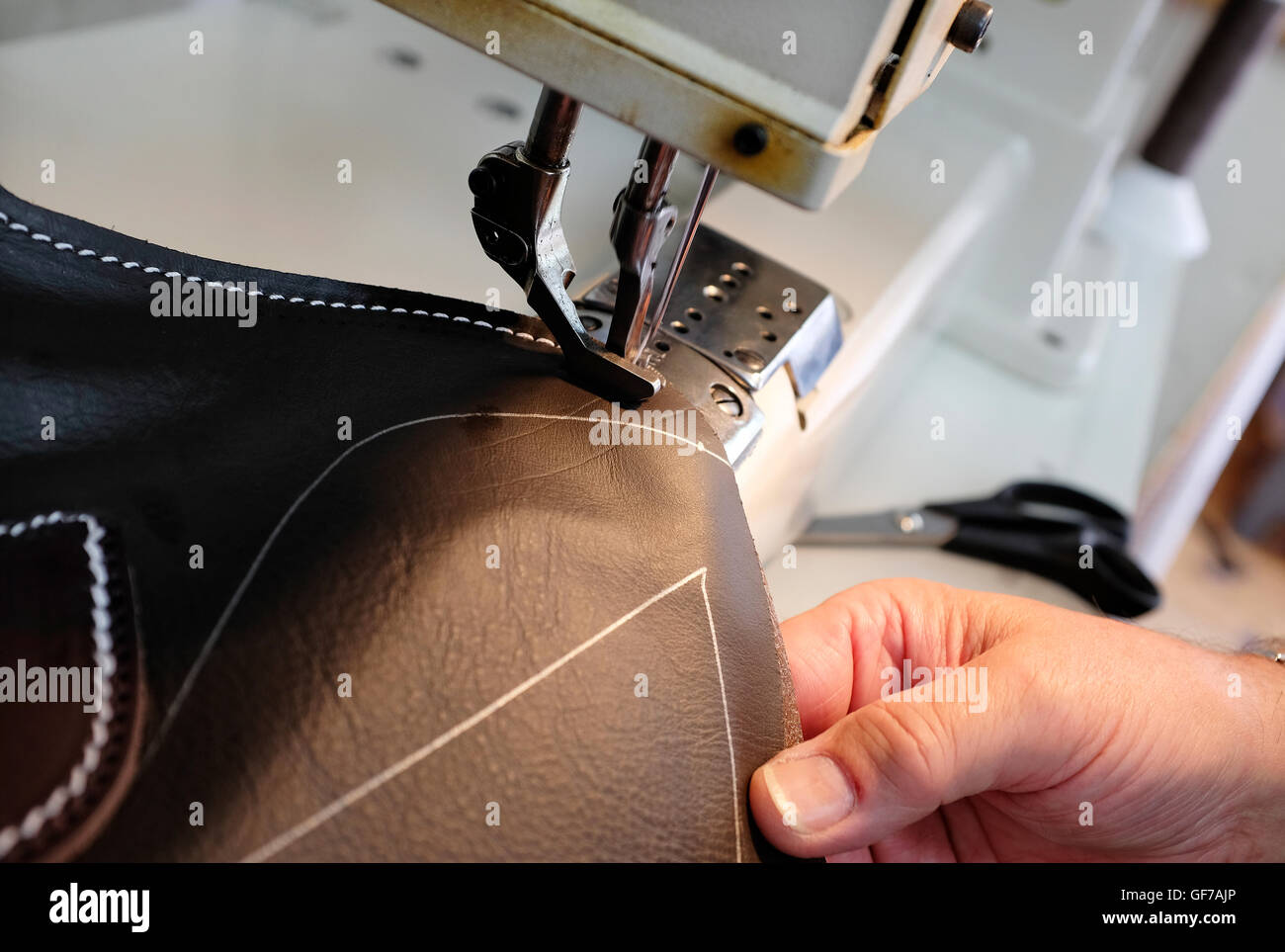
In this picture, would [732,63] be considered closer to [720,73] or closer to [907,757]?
[720,73]

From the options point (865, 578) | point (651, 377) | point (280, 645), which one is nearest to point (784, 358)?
point (651, 377)

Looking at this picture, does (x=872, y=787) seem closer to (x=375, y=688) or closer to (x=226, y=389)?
(x=375, y=688)

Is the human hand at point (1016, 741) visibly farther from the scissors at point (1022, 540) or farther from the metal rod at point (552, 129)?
the metal rod at point (552, 129)

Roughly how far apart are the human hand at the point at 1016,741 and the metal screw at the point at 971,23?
0.34 meters

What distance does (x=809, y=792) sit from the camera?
1.62ft

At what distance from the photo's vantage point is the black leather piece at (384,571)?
0.41 m

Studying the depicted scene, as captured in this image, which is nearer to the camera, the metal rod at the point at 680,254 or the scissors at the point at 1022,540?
the metal rod at the point at 680,254

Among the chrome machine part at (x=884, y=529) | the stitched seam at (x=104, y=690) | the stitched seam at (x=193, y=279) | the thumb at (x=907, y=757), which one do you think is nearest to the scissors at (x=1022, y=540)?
the chrome machine part at (x=884, y=529)

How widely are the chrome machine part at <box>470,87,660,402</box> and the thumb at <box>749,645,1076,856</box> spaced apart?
220mm

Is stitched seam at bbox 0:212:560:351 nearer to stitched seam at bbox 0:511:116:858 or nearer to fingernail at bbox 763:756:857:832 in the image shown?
stitched seam at bbox 0:511:116:858

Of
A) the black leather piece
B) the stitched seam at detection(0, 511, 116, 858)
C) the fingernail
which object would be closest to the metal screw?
the black leather piece

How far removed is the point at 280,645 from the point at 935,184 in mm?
801

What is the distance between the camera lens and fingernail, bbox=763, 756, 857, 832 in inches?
19.0

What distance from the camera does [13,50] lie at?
0.78 meters
